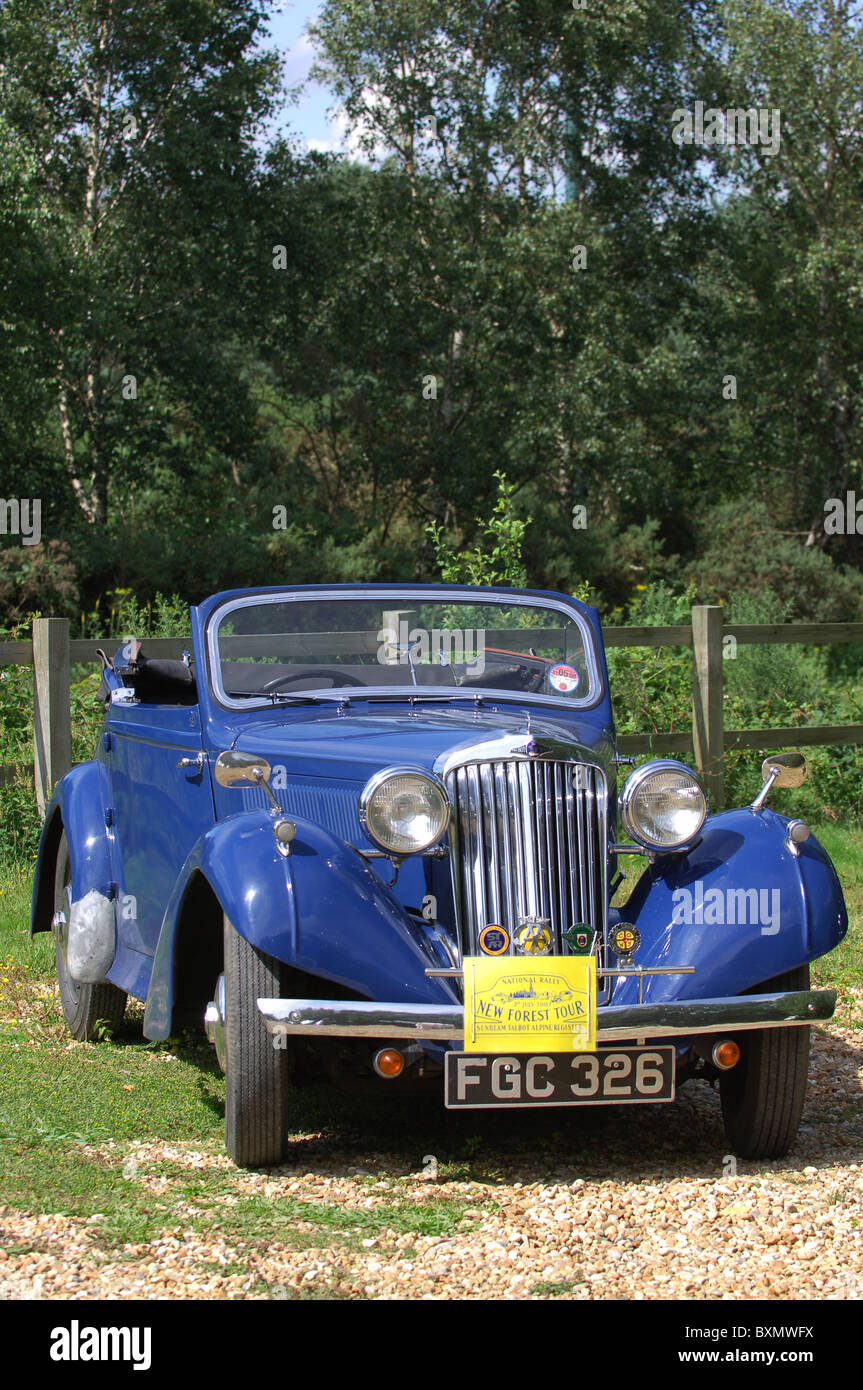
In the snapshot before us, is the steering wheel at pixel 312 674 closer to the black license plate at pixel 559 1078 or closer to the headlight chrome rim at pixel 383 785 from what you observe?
the headlight chrome rim at pixel 383 785

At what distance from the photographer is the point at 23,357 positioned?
1819 centimetres

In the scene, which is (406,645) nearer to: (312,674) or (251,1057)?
(312,674)

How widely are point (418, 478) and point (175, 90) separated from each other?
7.53 meters

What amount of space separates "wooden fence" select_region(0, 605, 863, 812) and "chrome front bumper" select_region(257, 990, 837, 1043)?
443 cm

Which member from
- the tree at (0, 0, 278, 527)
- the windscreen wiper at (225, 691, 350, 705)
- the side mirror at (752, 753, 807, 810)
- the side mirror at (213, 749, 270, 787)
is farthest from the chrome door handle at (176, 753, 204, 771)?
the tree at (0, 0, 278, 527)

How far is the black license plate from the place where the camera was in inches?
136

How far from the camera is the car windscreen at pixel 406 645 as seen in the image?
4.87 m

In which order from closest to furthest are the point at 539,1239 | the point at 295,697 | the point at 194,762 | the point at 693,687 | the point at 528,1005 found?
the point at 539,1239 → the point at 528,1005 → the point at 194,762 → the point at 295,697 → the point at 693,687

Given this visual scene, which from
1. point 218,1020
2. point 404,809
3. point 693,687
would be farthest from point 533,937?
point 693,687

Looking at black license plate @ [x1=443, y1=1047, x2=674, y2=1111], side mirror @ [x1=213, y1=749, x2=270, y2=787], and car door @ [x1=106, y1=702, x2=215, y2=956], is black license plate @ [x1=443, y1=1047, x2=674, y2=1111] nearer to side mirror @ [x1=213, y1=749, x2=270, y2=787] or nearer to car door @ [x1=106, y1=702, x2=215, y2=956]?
side mirror @ [x1=213, y1=749, x2=270, y2=787]

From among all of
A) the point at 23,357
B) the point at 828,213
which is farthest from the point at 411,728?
the point at 828,213

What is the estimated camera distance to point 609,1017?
3.49 metres

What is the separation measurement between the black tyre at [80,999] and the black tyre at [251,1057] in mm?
1622

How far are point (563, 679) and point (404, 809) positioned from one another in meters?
1.43
